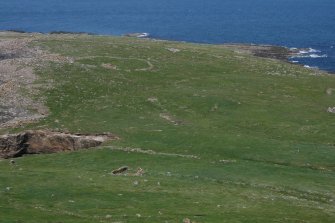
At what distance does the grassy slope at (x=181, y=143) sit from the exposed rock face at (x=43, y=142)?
144 centimetres

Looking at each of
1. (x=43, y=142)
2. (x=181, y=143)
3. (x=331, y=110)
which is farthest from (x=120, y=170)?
(x=331, y=110)

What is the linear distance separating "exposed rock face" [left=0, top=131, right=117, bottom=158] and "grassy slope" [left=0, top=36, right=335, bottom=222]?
144cm

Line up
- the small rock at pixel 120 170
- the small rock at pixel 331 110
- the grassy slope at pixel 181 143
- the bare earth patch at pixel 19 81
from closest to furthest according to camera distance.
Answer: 1. the grassy slope at pixel 181 143
2. the small rock at pixel 120 170
3. the bare earth patch at pixel 19 81
4. the small rock at pixel 331 110

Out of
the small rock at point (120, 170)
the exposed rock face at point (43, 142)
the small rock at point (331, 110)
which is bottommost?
the small rock at point (120, 170)

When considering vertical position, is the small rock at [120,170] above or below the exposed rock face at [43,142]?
below

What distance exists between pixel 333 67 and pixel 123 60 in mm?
64166

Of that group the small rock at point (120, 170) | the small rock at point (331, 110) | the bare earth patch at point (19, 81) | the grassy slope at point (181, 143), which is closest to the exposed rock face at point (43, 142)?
the grassy slope at point (181, 143)

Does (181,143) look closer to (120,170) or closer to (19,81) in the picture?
(120,170)

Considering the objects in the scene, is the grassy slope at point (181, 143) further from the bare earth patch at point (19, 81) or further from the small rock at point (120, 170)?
the bare earth patch at point (19, 81)

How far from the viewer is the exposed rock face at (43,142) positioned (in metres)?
55.5

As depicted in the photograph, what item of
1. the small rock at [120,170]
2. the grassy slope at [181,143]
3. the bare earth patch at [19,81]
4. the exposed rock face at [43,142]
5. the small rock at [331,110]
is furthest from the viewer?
the small rock at [331,110]

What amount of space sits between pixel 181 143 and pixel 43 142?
43.3 feet

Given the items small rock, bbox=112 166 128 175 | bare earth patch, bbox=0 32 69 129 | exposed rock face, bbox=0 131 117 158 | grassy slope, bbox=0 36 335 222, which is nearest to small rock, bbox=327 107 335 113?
grassy slope, bbox=0 36 335 222

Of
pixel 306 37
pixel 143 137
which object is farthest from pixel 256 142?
pixel 306 37
